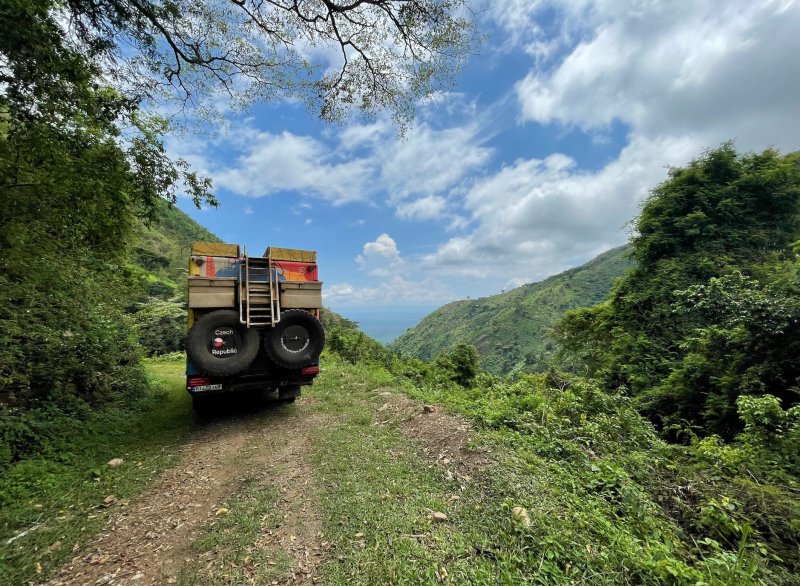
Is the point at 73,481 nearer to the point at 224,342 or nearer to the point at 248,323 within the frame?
the point at 224,342

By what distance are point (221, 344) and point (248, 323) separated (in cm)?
58

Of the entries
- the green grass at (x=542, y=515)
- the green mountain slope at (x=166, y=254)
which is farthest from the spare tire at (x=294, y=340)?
the green mountain slope at (x=166, y=254)

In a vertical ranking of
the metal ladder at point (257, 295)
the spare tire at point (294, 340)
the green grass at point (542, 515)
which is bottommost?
the green grass at point (542, 515)

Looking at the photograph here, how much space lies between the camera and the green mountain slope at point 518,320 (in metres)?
66.1

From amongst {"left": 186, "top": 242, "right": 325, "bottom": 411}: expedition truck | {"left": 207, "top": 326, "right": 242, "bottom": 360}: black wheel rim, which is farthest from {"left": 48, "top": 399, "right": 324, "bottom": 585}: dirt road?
{"left": 207, "top": 326, "right": 242, "bottom": 360}: black wheel rim

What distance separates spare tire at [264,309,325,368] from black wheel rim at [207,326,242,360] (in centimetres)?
49

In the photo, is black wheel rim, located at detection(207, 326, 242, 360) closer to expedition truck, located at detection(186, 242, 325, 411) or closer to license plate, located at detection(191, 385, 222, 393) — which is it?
expedition truck, located at detection(186, 242, 325, 411)

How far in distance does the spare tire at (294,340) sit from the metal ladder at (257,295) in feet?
0.65

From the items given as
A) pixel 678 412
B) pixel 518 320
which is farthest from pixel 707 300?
pixel 518 320

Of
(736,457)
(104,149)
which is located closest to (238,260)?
(104,149)

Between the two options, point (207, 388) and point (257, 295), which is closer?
point (207, 388)

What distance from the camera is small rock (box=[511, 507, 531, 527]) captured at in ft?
9.67

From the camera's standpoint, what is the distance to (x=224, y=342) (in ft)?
19.0

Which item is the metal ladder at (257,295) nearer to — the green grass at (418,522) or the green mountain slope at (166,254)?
the green mountain slope at (166,254)
